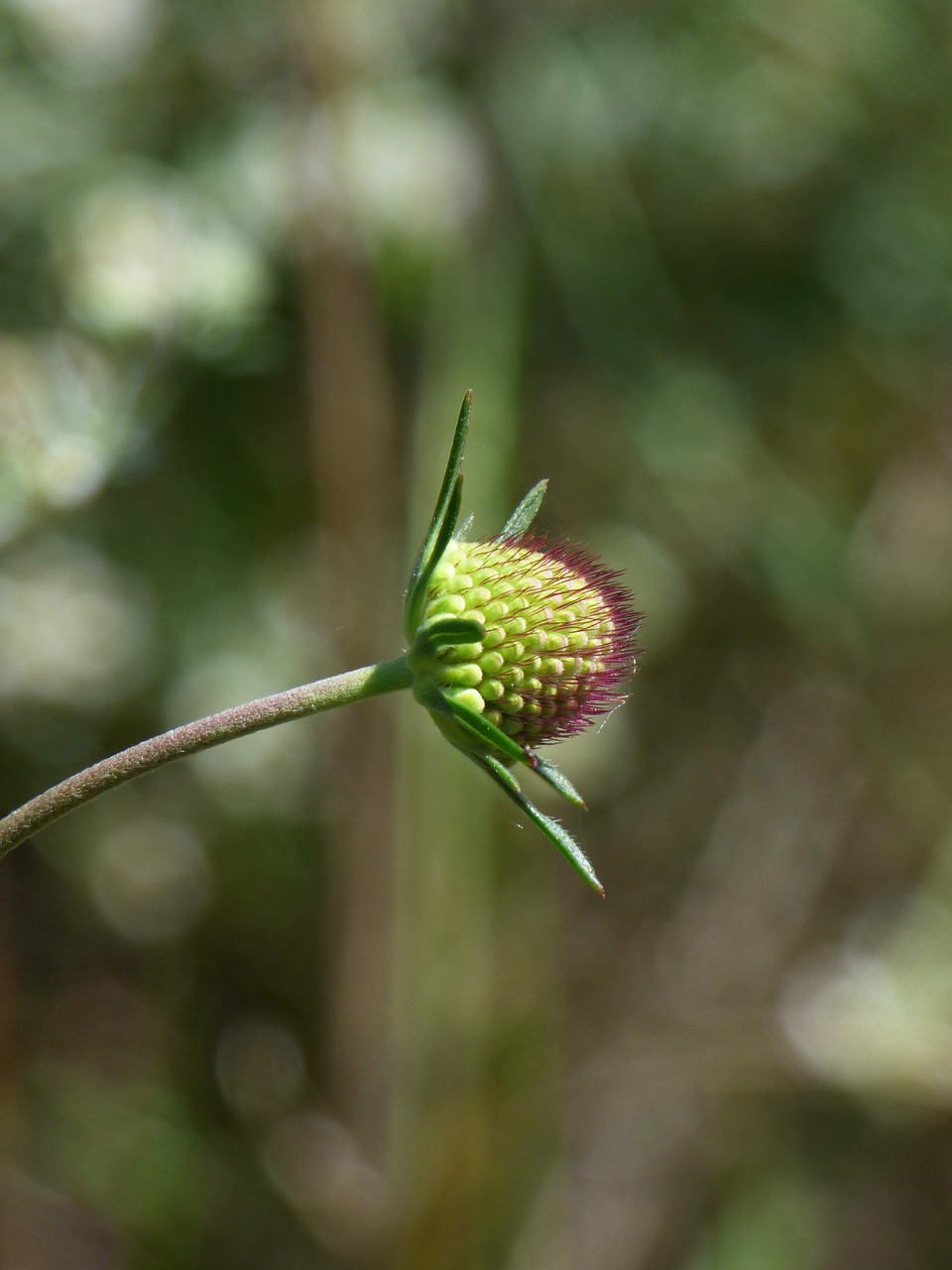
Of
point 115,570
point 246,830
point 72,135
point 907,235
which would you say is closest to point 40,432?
point 115,570

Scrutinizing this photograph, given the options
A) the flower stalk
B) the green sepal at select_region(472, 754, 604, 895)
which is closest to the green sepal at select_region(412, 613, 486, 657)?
the flower stalk

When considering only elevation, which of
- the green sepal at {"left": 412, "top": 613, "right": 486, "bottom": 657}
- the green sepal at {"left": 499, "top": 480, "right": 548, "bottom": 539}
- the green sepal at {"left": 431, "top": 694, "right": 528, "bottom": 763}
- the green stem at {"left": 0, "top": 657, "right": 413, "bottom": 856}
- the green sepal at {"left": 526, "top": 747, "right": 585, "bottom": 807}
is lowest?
the green sepal at {"left": 526, "top": 747, "right": 585, "bottom": 807}

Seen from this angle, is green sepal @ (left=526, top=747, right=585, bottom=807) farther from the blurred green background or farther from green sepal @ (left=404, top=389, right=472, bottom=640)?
the blurred green background

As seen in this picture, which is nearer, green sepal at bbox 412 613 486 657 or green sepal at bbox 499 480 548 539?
green sepal at bbox 412 613 486 657

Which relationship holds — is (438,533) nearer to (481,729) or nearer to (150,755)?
(481,729)

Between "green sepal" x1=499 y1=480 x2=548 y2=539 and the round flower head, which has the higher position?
"green sepal" x1=499 y1=480 x2=548 y2=539

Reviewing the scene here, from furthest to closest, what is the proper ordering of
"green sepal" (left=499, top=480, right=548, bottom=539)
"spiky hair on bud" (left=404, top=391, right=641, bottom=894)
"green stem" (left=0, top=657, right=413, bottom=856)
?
"green sepal" (left=499, top=480, right=548, bottom=539) < "spiky hair on bud" (left=404, top=391, right=641, bottom=894) < "green stem" (left=0, top=657, right=413, bottom=856)

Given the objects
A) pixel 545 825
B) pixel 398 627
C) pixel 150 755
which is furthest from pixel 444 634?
pixel 398 627

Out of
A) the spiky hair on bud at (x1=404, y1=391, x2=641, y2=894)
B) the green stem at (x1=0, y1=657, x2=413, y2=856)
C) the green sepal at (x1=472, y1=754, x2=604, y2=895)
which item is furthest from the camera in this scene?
the spiky hair on bud at (x1=404, y1=391, x2=641, y2=894)

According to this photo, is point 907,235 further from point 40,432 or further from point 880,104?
point 40,432
